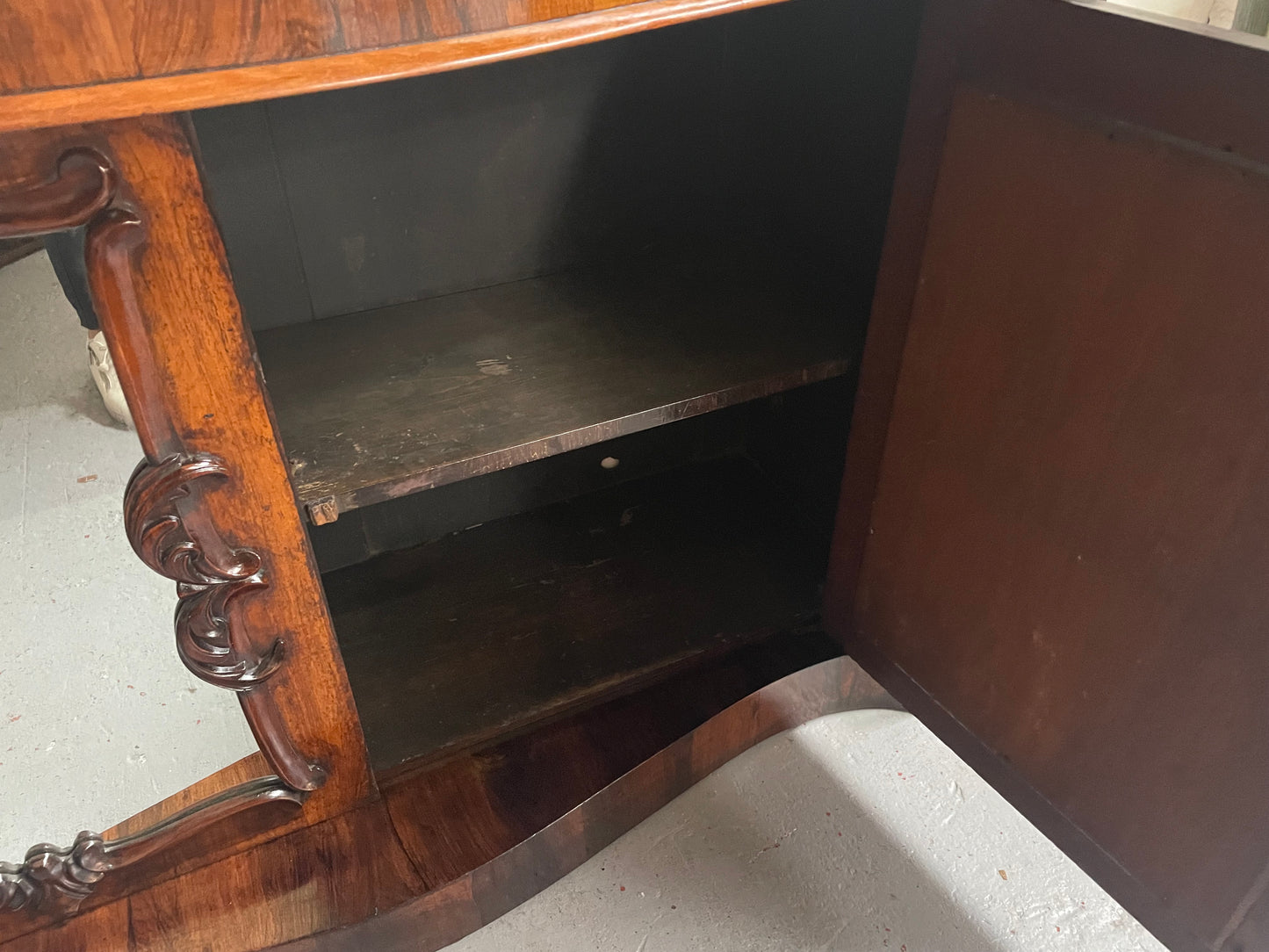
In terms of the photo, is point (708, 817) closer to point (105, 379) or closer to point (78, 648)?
point (78, 648)

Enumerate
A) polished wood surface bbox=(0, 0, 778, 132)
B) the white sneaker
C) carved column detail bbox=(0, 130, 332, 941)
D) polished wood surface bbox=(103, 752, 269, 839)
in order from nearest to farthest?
polished wood surface bbox=(0, 0, 778, 132) < carved column detail bbox=(0, 130, 332, 941) < polished wood surface bbox=(103, 752, 269, 839) < the white sneaker

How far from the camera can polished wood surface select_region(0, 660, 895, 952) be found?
77 cm

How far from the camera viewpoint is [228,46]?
1.34 feet

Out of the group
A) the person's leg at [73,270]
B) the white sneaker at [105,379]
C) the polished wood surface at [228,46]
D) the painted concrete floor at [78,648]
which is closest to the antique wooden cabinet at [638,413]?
the polished wood surface at [228,46]

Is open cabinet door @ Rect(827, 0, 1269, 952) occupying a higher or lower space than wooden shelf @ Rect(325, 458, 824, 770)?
higher

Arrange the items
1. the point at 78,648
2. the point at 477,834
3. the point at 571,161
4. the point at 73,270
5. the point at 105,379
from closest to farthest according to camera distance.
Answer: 1. the point at 73,270
2. the point at 477,834
3. the point at 571,161
4. the point at 78,648
5. the point at 105,379

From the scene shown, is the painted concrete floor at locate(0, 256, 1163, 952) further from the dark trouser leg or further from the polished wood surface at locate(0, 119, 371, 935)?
the dark trouser leg

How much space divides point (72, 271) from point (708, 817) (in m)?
0.75

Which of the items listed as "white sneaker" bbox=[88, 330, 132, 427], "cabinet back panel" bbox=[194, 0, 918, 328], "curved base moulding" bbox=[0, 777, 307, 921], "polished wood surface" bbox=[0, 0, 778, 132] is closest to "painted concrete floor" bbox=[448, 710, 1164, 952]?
"curved base moulding" bbox=[0, 777, 307, 921]

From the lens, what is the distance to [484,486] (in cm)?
113

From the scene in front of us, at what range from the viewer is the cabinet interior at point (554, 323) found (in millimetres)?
812

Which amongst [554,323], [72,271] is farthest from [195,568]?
[554,323]

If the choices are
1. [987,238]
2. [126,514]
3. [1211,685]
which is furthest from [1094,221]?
[126,514]

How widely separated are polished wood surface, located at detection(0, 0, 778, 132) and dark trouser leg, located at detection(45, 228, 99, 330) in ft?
1.01
